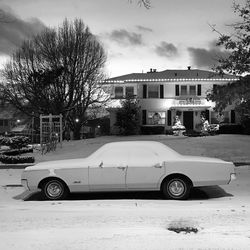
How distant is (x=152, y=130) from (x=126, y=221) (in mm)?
32360

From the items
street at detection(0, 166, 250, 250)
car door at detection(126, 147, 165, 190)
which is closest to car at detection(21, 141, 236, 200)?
car door at detection(126, 147, 165, 190)

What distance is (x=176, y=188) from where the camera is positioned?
9.56 metres

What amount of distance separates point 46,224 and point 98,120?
40099mm

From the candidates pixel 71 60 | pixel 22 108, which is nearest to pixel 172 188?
pixel 71 60

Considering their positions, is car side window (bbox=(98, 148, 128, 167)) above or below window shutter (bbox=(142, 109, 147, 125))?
below

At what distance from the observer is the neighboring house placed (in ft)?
131

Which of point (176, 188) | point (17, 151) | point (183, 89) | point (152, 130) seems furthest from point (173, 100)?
point (176, 188)

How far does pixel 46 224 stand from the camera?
689 centimetres

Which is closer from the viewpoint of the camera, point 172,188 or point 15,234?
point 15,234

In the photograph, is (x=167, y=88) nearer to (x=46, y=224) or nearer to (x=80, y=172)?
(x=80, y=172)

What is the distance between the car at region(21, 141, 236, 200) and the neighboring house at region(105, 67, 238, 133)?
30.0 metres

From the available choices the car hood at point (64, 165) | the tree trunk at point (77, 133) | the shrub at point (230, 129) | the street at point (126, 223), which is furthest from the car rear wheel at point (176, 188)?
the tree trunk at point (77, 133)

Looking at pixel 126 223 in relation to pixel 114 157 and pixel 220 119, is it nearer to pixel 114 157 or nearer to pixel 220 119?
pixel 114 157

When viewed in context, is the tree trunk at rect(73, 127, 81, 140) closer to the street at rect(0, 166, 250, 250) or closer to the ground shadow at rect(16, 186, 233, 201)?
the ground shadow at rect(16, 186, 233, 201)
